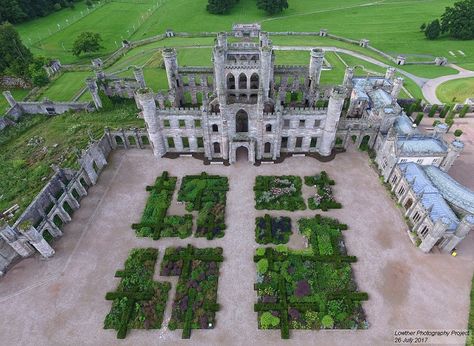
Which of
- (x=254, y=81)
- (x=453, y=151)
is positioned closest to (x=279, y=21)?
(x=254, y=81)

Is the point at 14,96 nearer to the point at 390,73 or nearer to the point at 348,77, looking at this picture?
the point at 348,77

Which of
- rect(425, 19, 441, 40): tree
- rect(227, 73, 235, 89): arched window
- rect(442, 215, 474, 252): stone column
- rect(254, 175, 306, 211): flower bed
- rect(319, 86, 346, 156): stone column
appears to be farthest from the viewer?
rect(425, 19, 441, 40): tree

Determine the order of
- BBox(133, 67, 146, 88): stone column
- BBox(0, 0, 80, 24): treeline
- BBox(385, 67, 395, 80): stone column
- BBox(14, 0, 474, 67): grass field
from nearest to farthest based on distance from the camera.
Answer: BBox(385, 67, 395, 80): stone column
BBox(133, 67, 146, 88): stone column
BBox(14, 0, 474, 67): grass field
BBox(0, 0, 80, 24): treeline

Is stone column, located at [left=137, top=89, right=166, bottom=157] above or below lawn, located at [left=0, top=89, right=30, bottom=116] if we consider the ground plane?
above

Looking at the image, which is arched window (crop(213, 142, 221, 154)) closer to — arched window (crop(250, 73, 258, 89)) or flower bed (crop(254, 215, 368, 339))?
arched window (crop(250, 73, 258, 89))

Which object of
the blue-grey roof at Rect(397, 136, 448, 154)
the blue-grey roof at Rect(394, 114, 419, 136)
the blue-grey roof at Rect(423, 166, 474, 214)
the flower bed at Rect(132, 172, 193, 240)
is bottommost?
the flower bed at Rect(132, 172, 193, 240)

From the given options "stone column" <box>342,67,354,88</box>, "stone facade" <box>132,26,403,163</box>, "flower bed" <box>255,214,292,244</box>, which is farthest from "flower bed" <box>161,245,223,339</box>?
"stone column" <box>342,67,354,88</box>

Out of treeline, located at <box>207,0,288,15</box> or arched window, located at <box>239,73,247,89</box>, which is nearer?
arched window, located at <box>239,73,247,89</box>

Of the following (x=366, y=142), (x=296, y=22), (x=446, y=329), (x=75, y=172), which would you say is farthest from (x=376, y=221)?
(x=296, y=22)
